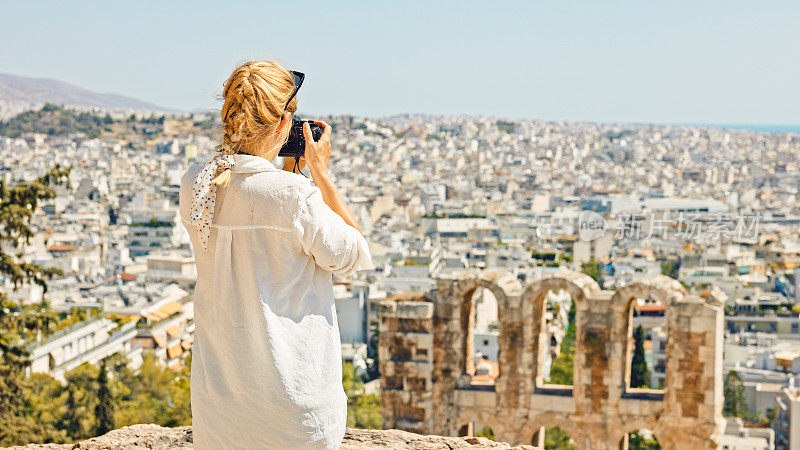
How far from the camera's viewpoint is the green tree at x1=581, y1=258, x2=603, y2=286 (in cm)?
5869

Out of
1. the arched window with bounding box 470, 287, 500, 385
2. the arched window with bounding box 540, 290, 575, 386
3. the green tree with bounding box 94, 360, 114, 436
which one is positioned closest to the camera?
the green tree with bounding box 94, 360, 114, 436

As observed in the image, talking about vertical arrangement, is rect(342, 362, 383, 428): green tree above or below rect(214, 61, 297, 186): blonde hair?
below

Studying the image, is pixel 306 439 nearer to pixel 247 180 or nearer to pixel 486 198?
pixel 247 180

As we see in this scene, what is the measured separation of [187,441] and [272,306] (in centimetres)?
234

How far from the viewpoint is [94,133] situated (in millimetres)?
177375

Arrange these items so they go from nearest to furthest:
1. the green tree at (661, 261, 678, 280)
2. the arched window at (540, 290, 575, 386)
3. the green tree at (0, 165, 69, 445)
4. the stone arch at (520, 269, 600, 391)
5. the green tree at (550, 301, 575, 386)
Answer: the stone arch at (520, 269, 600, 391)
the green tree at (0, 165, 69, 445)
the green tree at (550, 301, 575, 386)
the arched window at (540, 290, 575, 386)
the green tree at (661, 261, 678, 280)

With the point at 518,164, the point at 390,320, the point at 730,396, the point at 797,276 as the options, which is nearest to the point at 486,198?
the point at 518,164

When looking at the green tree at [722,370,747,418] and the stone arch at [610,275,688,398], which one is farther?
the green tree at [722,370,747,418]

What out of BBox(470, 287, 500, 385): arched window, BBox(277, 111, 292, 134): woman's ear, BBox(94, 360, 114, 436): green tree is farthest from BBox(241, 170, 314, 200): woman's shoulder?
BBox(94, 360, 114, 436): green tree

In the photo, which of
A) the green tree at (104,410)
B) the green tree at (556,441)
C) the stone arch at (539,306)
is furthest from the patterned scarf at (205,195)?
the green tree at (556,441)

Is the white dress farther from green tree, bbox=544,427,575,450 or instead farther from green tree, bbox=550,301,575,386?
green tree, bbox=544,427,575,450

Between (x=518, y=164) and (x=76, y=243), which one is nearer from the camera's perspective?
(x=76, y=243)

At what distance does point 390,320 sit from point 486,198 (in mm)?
111714

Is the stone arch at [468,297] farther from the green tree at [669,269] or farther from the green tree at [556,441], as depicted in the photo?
the green tree at [669,269]
